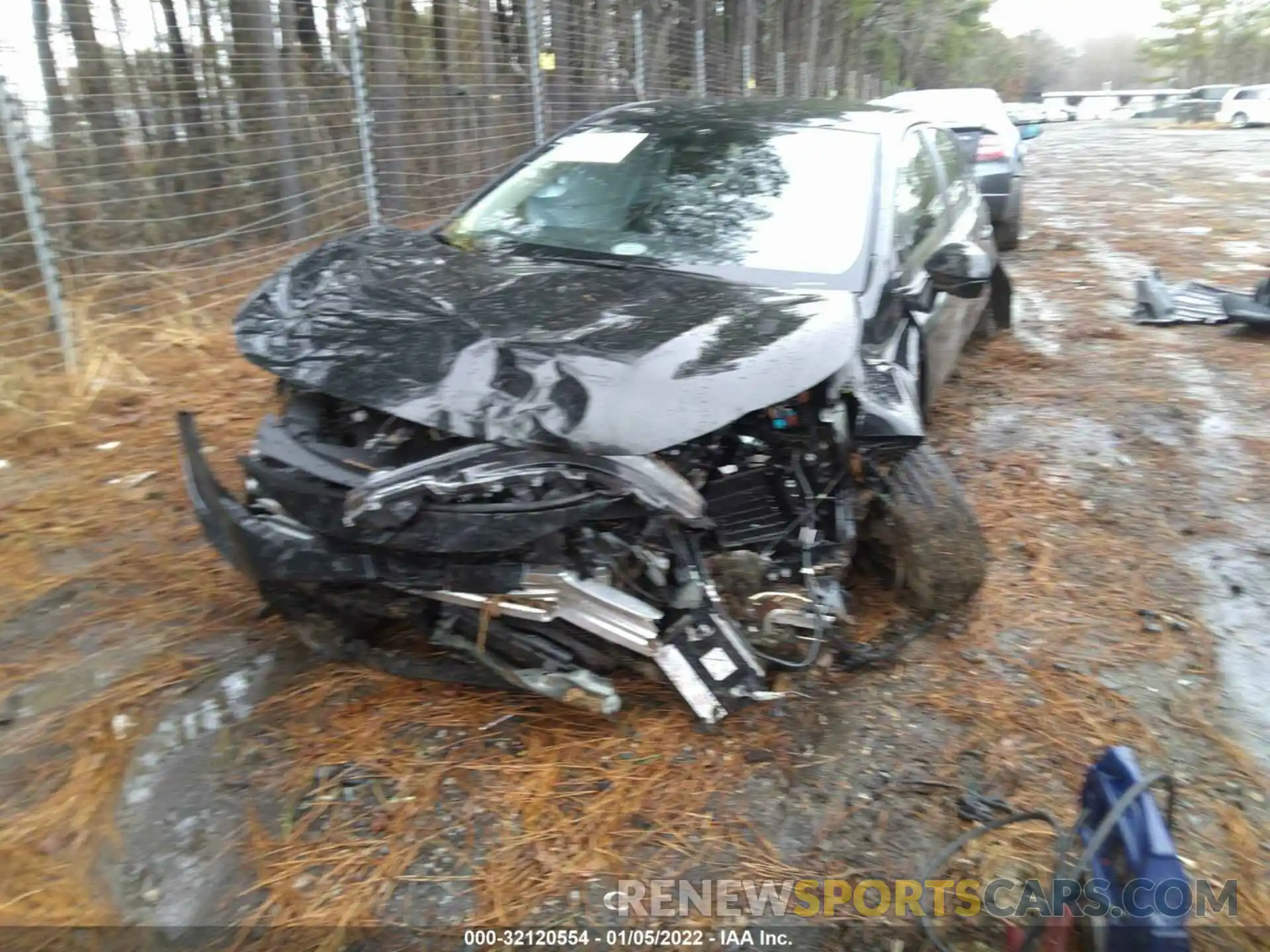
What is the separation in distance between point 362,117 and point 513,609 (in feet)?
19.1

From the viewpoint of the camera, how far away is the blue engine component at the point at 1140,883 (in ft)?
6.38

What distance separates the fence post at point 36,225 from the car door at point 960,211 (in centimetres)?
466

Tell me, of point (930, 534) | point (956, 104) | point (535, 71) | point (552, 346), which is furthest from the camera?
point (956, 104)

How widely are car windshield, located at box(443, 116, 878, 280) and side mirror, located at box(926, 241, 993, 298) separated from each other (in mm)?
347

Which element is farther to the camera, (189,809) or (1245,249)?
(1245,249)

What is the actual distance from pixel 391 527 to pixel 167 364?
4019 mm

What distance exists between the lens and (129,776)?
269 cm

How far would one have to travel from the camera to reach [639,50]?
454 inches

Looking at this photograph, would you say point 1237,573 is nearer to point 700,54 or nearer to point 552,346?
point 552,346

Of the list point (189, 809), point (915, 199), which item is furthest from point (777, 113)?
point (189, 809)

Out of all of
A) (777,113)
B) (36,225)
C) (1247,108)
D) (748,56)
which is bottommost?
(1247,108)

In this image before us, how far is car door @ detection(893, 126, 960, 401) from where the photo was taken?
3.92 m

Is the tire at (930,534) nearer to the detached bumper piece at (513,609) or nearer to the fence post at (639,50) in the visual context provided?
the detached bumper piece at (513,609)

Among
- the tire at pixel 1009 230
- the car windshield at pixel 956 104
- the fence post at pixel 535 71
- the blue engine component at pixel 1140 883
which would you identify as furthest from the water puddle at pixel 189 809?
the tire at pixel 1009 230
